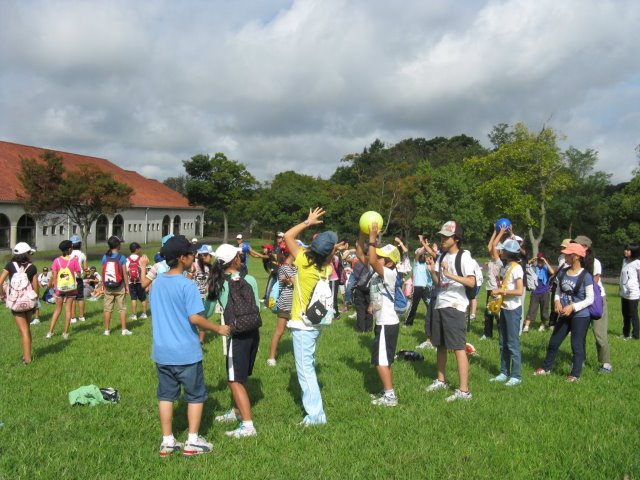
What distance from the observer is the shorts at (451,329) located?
5867 millimetres

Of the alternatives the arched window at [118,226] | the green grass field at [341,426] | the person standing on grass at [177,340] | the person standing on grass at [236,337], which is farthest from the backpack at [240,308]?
A: the arched window at [118,226]

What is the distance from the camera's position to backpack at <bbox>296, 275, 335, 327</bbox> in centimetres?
485

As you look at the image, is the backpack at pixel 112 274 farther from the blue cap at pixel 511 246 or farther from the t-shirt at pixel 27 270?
the blue cap at pixel 511 246

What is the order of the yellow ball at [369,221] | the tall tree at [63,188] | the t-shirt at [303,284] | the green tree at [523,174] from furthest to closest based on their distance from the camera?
the green tree at [523,174] < the tall tree at [63,188] < the yellow ball at [369,221] < the t-shirt at [303,284]

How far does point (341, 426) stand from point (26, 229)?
40370mm

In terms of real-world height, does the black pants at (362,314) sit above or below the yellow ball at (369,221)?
below

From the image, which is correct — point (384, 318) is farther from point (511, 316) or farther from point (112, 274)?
point (112, 274)

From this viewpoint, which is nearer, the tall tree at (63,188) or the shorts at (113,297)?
the shorts at (113,297)

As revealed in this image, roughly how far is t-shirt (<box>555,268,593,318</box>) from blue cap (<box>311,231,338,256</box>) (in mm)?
3714

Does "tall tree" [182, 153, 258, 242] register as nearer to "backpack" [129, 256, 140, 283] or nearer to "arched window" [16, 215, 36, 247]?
"arched window" [16, 215, 36, 247]

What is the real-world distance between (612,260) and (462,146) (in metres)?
35.0

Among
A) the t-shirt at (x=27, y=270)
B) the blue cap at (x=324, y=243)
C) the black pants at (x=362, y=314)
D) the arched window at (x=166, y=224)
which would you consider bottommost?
the black pants at (x=362, y=314)

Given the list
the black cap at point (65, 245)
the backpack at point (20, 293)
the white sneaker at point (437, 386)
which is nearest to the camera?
the white sneaker at point (437, 386)

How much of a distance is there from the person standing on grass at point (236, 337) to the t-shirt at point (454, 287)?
8.08 ft
